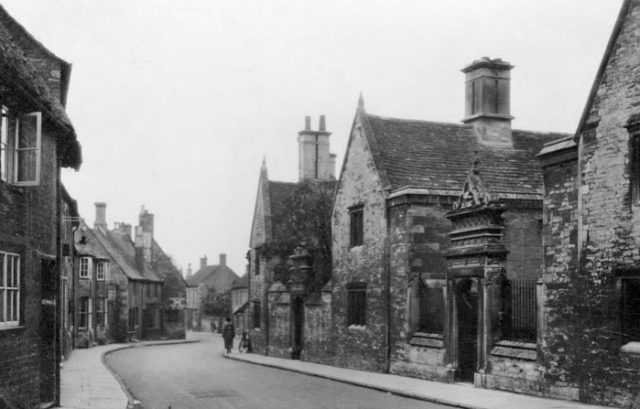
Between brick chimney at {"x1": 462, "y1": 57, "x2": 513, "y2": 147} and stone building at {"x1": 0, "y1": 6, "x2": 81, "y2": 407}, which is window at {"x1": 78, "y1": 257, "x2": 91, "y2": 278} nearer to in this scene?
brick chimney at {"x1": 462, "y1": 57, "x2": 513, "y2": 147}

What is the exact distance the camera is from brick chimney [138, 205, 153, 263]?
2518 inches

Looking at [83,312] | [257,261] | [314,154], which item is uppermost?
[314,154]

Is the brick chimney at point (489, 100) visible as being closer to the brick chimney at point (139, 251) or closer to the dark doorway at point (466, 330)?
the dark doorway at point (466, 330)

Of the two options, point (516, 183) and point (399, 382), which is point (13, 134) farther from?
point (516, 183)

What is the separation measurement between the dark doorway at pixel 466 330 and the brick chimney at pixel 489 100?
9238 millimetres

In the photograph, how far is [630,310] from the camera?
1538 centimetres

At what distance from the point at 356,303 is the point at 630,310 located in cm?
1333

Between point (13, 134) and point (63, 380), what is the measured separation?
11.7 metres

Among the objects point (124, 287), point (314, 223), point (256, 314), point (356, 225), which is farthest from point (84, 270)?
point (356, 225)

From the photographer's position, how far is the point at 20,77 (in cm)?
1197

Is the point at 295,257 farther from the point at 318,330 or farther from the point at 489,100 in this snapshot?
the point at 489,100

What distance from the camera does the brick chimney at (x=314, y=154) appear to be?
1670 inches

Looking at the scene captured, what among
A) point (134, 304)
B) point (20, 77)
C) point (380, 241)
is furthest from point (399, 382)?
point (134, 304)

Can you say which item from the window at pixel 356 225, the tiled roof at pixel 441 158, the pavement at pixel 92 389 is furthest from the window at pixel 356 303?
the pavement at pixel 92 389
